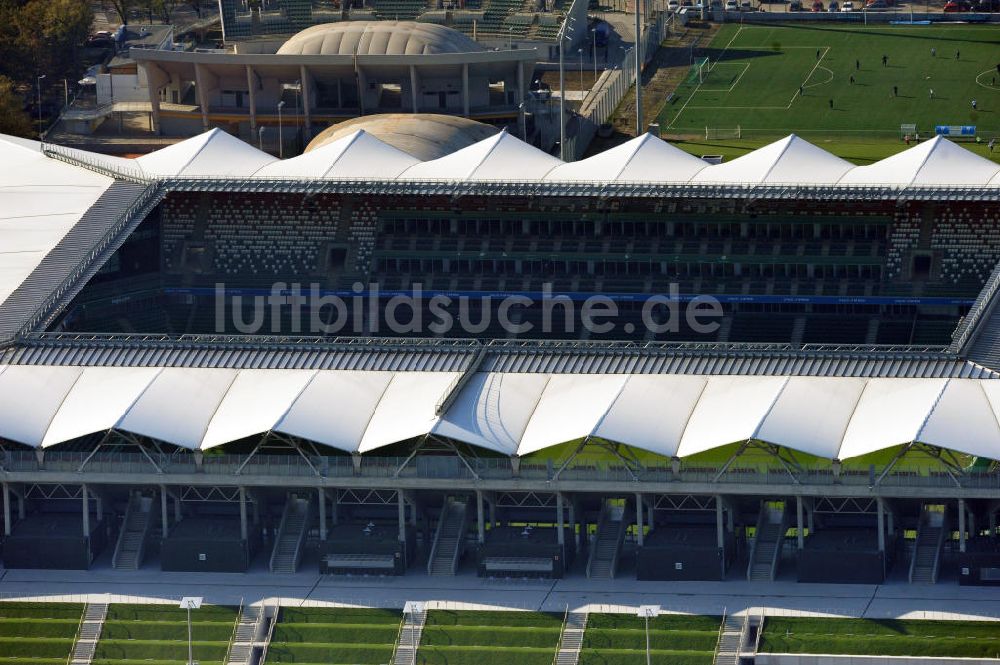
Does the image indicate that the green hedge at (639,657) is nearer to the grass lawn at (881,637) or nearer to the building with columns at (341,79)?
the grass lawn at (881,637)

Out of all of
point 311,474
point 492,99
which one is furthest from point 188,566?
point 492,99

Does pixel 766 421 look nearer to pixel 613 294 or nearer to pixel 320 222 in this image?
pixel 613 294

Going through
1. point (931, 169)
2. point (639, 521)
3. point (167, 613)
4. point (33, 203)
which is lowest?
point (167, 613)

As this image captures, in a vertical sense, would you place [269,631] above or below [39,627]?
above

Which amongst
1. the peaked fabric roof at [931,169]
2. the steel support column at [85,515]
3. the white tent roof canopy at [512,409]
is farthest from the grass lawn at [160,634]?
the peaked fabric roof at [931,169]

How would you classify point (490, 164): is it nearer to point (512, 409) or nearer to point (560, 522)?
point (512, 409)

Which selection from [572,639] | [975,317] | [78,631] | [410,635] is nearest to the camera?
[572,639]

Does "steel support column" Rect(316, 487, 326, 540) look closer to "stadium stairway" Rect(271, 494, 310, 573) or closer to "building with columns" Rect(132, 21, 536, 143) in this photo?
"stadium stairway" Rect(271, 494, 310, 573)

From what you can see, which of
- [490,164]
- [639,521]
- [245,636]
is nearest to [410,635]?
[245,636]
